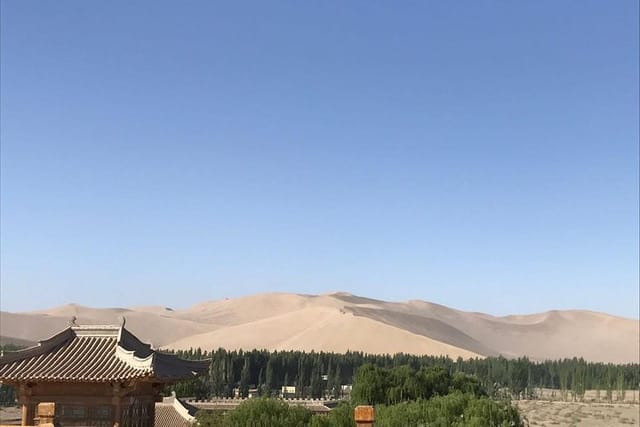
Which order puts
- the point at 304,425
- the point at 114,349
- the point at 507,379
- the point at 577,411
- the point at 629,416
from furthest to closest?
the point at 507,379 → the point at 577,411 → the point at 629,416 → the point at 304,425 → the point at 114,349

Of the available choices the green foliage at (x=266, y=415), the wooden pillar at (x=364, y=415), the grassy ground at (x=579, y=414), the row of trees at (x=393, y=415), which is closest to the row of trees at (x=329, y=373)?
the grassy ground at (x=579, y=414)

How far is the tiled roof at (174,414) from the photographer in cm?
3822

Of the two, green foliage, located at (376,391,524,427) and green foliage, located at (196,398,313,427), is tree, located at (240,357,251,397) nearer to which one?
green foliage, located at (376,391,524,427)

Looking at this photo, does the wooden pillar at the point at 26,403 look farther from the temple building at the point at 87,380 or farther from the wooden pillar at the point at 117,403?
the wooden pillar at the point at 117,403

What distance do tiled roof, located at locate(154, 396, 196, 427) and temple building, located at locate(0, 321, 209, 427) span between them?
14334 mm

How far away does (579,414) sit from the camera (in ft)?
278

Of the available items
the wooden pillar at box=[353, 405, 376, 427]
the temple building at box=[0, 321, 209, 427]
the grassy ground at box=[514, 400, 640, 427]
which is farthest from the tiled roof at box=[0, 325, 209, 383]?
the grassy ground at box=[514, 400, 640, 427]

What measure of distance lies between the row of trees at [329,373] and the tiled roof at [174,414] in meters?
29.2

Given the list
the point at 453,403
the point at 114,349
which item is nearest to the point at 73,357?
the point at 114,349

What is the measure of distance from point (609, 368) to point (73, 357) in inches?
4521

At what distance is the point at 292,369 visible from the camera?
102 metres

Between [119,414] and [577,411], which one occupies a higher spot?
[119,414]

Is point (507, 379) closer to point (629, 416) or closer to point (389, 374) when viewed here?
point (629, 416)

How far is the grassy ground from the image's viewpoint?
73938 millimetres
